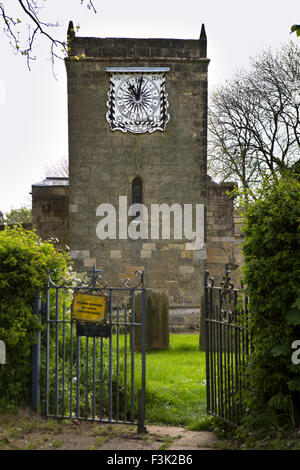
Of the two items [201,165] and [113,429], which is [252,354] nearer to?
[113,429]

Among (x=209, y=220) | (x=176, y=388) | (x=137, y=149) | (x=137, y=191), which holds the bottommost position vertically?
(x=176, y=388)

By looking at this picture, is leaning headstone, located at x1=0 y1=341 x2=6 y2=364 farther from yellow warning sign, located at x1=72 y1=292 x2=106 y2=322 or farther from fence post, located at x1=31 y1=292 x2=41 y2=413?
yellow warning sign, located at x1=72 y1=292 x2=106 y2=322

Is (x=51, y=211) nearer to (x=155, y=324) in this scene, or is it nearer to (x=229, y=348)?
(x=155, y=324)

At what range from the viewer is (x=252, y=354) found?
18.2 feet

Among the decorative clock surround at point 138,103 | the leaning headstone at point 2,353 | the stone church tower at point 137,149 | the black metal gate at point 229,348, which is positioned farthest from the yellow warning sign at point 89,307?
the decorative clock surround at point 138,103

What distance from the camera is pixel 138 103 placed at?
15625mm

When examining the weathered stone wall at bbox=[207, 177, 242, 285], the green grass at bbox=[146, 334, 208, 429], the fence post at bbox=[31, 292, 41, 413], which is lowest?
the green grass at bbox=[146, 334, 208, 429]

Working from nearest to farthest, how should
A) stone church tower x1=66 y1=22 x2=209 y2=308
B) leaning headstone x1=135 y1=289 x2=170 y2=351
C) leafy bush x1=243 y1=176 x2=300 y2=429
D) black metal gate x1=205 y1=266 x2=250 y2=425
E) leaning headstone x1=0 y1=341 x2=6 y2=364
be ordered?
leafy bush x1=243 y1=176 x2=300 y2=429
black metal gate x1=205 y1=266 x2=250 y2=425
leaning headstone x1=0 y1=341 x2=6 y2=364
leaning headstone x1=135 y1=289 x2=170 y2=351
stone church tower x1=66 y1=22 x2=209 y2=308

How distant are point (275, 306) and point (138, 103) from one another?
11389 millimetres

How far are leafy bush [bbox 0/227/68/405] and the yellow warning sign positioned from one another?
1.64ft

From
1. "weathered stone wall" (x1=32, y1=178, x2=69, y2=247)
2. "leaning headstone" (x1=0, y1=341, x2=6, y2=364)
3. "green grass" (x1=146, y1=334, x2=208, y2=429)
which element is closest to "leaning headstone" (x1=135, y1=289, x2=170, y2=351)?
"green grass" (x1=146, y1=334, x2=208, y2=429)

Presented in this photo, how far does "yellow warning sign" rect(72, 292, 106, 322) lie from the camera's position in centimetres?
636

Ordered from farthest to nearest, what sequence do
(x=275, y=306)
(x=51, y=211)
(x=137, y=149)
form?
1. (x=51, y=211)
2. (x=137, y=149)
3. (x=275, y=306)

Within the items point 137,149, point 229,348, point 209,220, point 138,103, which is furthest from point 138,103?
point 229,348
